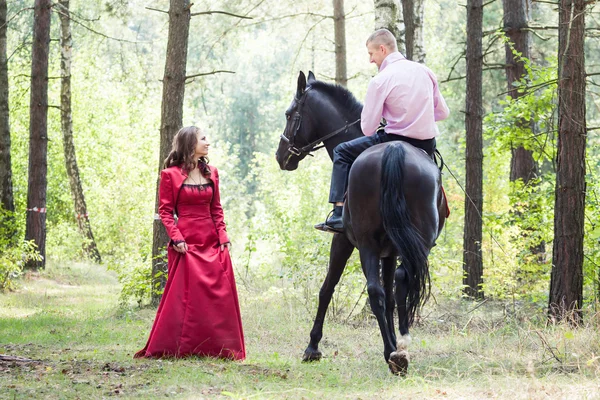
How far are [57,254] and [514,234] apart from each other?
47.0 feet

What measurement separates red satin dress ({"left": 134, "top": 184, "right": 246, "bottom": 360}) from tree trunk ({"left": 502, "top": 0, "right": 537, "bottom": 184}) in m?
8.82

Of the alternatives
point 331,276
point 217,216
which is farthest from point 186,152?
point 331,276

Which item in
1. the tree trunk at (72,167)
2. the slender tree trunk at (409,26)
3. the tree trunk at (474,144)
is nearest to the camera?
the slender tree trunk at (409,26)

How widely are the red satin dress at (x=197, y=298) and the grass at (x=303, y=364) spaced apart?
28 centimetres

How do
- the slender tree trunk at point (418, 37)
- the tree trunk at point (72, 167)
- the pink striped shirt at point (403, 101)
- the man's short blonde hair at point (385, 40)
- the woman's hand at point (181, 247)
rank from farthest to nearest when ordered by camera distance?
the tree trunk at point (72, 167) → the slender tree trunk at point (418, 37) → the woman's hand at point (181, 247) → the man's short blonde hair at point (385, 40) → the pink striped shirt at point (403, 101)

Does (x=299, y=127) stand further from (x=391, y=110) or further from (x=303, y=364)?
(x=303, y=364)

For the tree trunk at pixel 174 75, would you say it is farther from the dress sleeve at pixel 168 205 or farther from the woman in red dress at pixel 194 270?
the dress sleeve at pixel 168 205

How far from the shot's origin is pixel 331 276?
7203mm

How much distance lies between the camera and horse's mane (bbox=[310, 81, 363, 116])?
755cm

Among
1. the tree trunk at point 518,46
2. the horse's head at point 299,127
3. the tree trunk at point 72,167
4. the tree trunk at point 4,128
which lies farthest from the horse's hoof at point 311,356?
the tree trunk at point 72,167

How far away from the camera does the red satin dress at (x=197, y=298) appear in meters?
7.00

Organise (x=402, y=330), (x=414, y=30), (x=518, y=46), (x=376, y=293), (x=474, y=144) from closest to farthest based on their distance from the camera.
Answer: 1. (x=376, y=293)
2. (x=402, y=330)
3. (x=414, y=30)
4. (x=474, y=144)
5. (x=518, y=46)

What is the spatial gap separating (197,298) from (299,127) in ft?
6.64

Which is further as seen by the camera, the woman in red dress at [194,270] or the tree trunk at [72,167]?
the tree trunk at [72,167]
